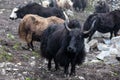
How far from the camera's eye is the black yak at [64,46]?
7.08 m

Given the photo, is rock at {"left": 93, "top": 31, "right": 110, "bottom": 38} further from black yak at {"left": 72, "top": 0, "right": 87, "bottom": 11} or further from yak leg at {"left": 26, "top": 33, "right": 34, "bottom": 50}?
black yak at {"left": 72, "top": 0, "right": 87, "bottom": 11}

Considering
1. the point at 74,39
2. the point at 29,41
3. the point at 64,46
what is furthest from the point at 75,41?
the point at 29,41

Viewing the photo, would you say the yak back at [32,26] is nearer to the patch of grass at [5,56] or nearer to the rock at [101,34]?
the patch of grass at [5,56]

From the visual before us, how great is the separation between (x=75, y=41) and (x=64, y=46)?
298 mm

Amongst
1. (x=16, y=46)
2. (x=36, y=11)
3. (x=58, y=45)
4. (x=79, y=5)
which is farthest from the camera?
Answer: (x=79, y=5)

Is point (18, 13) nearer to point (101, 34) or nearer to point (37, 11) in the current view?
point (37, 11)

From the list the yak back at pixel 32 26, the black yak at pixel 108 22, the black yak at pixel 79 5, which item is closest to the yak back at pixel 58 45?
the yak back at pixel 32 26

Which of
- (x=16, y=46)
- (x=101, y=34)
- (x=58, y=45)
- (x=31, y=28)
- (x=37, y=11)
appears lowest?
(x=101, y=34)

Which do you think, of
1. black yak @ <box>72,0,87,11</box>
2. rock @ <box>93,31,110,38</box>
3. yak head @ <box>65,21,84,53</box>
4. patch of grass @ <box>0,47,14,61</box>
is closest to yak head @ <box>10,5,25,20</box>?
rock @ <box>93,31,110,38</box>

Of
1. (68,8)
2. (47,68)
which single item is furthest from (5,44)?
(68,8)

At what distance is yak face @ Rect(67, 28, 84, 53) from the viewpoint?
6973mm

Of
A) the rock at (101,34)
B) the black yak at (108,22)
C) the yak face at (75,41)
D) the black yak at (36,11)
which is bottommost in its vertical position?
the rock at (101,34)

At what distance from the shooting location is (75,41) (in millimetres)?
7027

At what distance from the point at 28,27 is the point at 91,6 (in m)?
14.5
